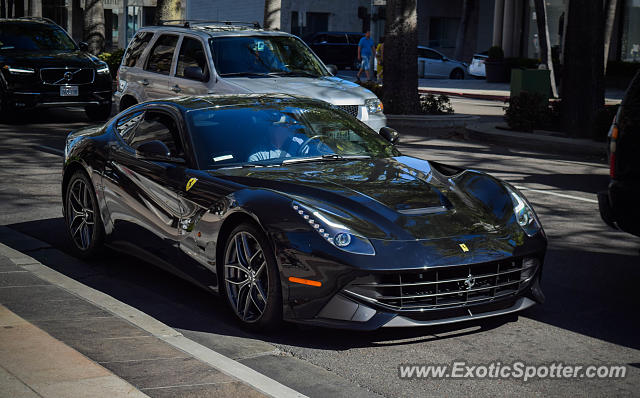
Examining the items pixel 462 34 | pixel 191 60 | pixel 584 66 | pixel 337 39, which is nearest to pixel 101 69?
pixel 191 60

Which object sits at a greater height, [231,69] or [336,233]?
[231,69]

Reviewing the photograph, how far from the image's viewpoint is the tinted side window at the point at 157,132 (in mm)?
7078

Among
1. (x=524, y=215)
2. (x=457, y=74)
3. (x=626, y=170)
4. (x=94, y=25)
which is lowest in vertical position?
(x=457, y=74)

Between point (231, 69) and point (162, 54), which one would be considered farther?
point (162, 54)

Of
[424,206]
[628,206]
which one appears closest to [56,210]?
[424,206]

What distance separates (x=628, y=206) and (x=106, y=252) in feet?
13.4

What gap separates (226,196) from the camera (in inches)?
244

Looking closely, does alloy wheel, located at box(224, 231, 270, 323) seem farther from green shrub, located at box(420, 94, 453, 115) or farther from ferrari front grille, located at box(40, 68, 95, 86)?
green shrub, located at box(420, 94, 453, 115)

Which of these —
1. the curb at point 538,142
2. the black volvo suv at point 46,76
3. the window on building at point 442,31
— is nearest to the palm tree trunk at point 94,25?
the black volvo suv at point 46,76

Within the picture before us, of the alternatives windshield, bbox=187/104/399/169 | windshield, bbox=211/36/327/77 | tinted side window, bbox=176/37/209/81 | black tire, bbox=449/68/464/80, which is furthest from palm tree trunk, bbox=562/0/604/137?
black tire, bbox=449/68/464/80

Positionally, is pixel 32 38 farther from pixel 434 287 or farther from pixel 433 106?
pixel 434 287

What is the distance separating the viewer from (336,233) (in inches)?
220

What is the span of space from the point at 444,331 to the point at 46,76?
1392 cm

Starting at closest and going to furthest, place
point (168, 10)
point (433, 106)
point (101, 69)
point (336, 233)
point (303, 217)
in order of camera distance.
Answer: point (336, 233) < point (303, 217) < point (101, 69) < point (433, 106) < point (168, 10)
